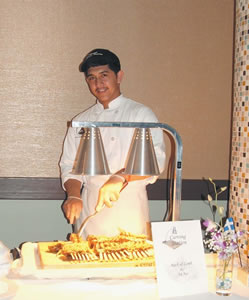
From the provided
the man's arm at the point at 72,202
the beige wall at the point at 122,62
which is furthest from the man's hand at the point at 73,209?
the beige wall at the point at 122,62

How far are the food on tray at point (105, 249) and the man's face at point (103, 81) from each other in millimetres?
996

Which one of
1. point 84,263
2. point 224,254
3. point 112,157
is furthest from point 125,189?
point 224,254

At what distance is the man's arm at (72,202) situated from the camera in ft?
7.42

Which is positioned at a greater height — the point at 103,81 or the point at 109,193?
the point at 103,81

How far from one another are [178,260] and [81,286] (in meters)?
0.33

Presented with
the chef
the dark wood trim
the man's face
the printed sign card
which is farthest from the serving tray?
the dark wood trim

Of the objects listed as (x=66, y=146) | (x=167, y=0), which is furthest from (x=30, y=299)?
(x=167, y=0)

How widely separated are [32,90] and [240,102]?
1719mm

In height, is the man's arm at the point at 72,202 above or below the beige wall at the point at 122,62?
below

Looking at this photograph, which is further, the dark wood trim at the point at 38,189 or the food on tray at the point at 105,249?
the dark wood trim at the point at 38,189

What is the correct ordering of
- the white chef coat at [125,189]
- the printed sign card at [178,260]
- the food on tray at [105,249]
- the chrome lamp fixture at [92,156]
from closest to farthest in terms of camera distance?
the printed sign card at [178,260]
the chrome lamp fixture at [92,156]
the food on tray at [105,249]
the white chef coat at [125,189]

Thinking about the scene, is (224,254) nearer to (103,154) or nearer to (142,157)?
(142,157)

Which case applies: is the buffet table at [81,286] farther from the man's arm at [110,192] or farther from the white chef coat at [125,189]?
the white chef coat at [125,189]

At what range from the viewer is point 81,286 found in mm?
1583
